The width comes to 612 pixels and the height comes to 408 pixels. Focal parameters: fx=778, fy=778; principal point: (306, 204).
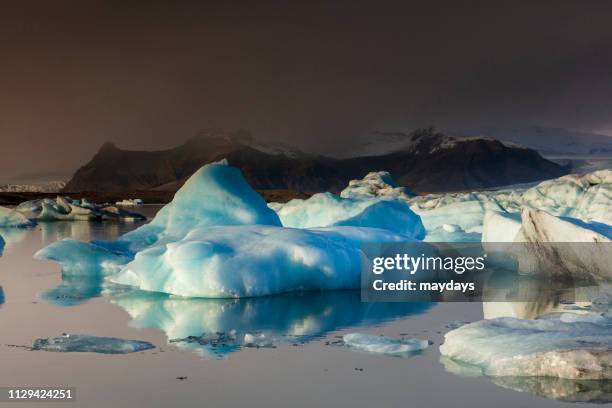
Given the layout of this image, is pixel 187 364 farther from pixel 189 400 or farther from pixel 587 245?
pixel 587 245

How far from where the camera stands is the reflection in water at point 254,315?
26.2 feet

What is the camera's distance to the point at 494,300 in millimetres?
10820

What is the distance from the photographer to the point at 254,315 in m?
9.13

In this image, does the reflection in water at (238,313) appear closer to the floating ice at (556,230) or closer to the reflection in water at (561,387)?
the reflection in water at (561,387)

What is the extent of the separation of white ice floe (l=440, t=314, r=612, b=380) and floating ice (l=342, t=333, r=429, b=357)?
0.31 meters

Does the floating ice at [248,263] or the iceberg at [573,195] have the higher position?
the iceberg at [573,195]

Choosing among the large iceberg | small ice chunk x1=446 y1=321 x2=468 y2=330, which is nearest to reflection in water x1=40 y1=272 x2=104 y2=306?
the large iceberg

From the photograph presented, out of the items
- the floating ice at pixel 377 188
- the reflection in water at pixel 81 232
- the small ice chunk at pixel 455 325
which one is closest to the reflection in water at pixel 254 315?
the small ice chunk at pixel 455 325

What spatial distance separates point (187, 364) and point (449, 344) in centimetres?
233

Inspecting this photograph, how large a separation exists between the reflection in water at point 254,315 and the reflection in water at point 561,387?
8.18ft

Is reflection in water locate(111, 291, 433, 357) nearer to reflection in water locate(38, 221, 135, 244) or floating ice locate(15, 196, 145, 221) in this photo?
reflection in water locate(38, 221, 135, 244)

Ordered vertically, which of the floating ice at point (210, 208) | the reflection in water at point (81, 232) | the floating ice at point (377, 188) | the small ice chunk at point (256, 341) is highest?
the floating ice at point (377, 188)

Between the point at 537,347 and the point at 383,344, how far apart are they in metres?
1.57

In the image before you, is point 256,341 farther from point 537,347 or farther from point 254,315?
point 537,347
